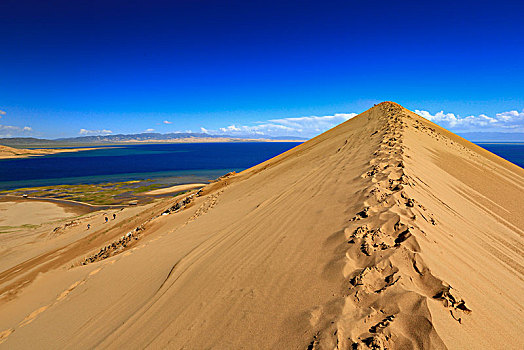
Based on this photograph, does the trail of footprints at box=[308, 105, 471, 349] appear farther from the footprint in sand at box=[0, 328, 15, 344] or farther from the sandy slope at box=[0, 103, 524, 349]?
the footprint in sand at box=[0, 328, 15, 344]

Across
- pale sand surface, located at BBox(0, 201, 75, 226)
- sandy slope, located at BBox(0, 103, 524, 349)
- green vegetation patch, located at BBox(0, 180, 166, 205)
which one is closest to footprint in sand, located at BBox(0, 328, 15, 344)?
sandy slope, located at BBox(0, 103, 524, 349)

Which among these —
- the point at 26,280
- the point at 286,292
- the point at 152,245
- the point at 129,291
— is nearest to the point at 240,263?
the point at 286,292

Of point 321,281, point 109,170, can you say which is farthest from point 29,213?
point 109,170

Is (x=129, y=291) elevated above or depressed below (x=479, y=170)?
below

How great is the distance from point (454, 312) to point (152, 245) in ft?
24.8

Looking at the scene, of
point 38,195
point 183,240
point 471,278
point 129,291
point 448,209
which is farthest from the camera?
point 38,195

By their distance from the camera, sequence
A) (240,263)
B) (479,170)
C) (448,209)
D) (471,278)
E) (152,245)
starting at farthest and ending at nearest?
1. (479,170)
2. (152,245)
3. (448,209)
4. (240,263)
5. (471,278)

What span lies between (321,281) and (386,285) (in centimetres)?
78

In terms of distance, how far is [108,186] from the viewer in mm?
46031

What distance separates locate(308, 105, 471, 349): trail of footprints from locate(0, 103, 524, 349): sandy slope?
0.01 metres

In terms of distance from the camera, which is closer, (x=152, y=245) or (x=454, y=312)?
(x=454, y=312)

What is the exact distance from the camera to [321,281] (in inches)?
131

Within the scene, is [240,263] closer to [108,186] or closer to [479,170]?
[479,170]

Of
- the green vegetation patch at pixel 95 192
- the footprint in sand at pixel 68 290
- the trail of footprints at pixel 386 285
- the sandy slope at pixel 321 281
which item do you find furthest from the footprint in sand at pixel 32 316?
the green vegetation patch at pixel 95 192
